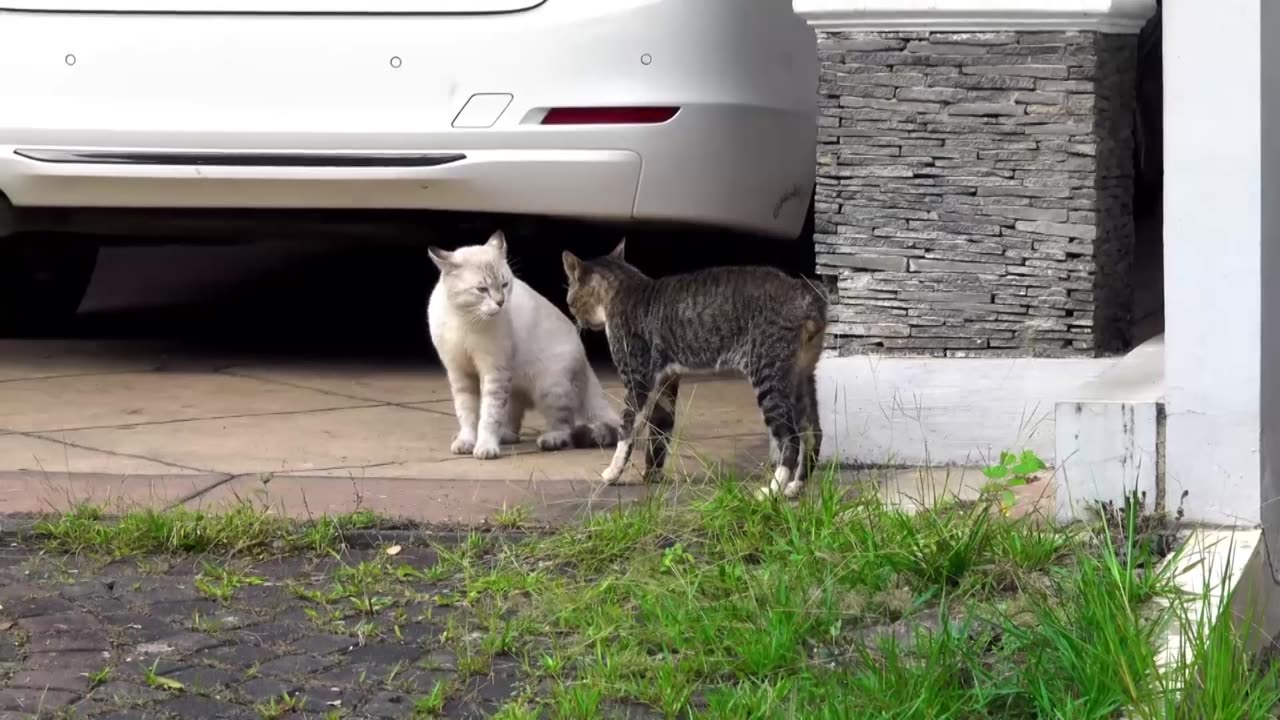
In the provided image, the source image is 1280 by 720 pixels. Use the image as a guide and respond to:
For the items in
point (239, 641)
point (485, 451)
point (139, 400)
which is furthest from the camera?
point (139, 400)

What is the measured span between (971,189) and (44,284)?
3.95m

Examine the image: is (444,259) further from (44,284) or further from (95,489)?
(44,284)

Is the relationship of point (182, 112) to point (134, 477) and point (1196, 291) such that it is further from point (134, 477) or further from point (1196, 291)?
point (1196, 291)

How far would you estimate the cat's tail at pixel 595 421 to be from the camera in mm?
4855

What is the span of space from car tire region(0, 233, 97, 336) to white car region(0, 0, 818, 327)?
1340 millimetres

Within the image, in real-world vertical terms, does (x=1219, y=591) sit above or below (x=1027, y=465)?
below

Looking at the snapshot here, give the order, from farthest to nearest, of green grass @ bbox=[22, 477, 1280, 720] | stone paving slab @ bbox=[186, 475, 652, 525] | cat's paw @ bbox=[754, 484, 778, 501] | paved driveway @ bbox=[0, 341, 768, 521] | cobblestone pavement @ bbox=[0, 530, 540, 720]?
paved driveway @ bbox=[0, 341, 768, 521] < stone paving slab @ bbox=[186, 475, 652, 525] < cat's paw @ bbox=[754, 484, 778, 501] < cobblestone pavement @ bbox=[0, 530, 540, 720] < green grass @ bbox=[22, 477, 1280, 720]

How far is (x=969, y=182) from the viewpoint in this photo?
14.3 ft

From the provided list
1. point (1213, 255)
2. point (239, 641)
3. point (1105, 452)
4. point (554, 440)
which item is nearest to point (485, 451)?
point (554, 440)

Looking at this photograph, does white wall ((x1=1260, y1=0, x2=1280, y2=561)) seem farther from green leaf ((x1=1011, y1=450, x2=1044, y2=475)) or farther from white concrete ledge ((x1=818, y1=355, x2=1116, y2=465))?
white concrete ledge ((x1=818, y1=355, x2=1116, y2=465))

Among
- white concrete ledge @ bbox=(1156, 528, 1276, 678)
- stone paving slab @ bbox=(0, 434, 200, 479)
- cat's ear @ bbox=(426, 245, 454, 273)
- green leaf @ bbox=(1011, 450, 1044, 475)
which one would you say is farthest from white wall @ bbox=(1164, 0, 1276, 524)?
stone paving slab @ bbox=(0, 434, 200, 479)

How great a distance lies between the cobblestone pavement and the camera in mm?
2816

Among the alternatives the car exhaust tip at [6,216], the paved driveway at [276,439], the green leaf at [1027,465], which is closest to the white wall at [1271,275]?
the green leaf at [1027,465]

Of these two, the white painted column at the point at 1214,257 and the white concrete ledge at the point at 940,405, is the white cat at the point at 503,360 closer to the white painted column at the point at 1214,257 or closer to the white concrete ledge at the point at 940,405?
the white concrete ledge at the point at 940,405
